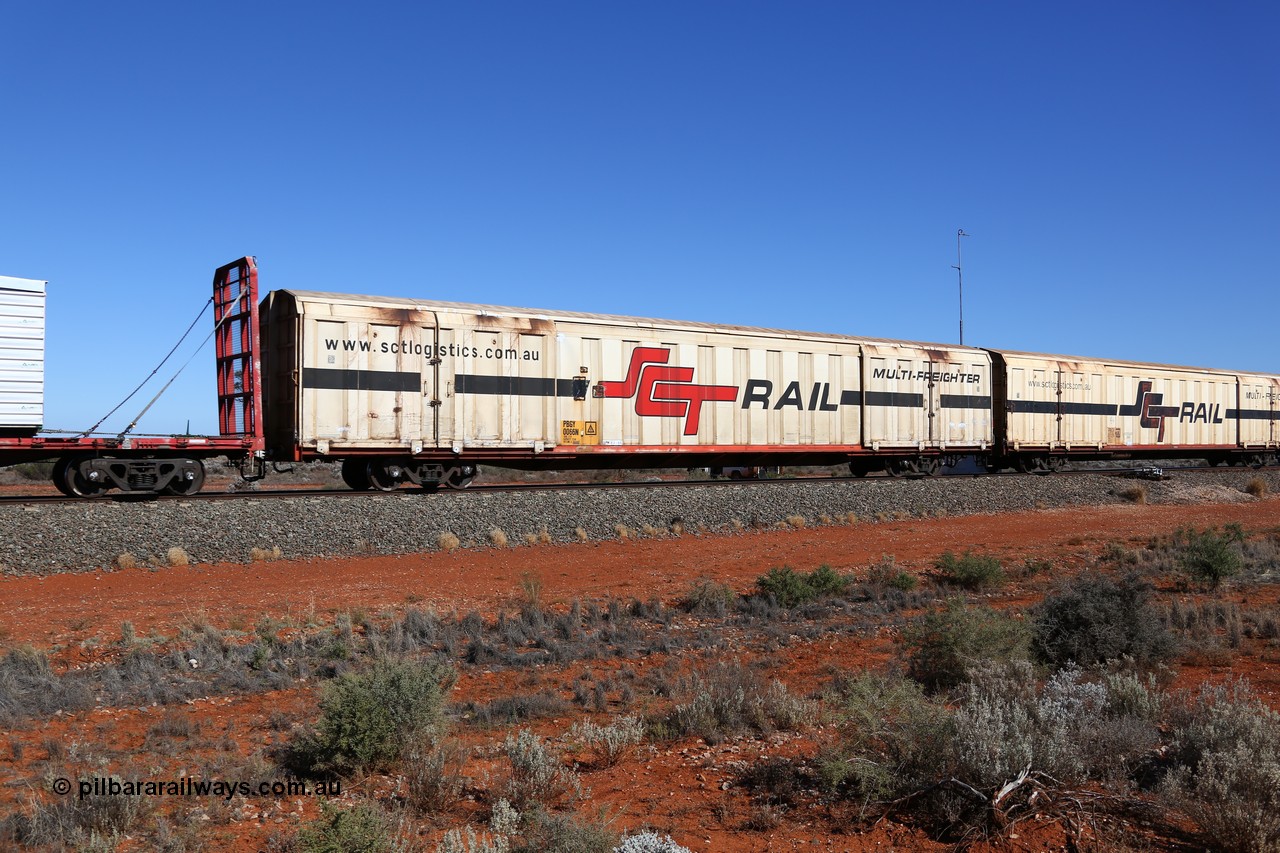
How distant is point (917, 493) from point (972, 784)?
1984 centimetres

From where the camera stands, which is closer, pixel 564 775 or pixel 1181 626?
pixel 564 775

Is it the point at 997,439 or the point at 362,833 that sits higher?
the point at 997,439

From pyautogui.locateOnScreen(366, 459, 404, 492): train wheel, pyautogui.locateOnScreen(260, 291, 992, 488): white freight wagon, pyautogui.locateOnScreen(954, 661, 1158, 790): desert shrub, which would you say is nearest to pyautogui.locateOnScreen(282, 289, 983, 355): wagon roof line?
pyautogui.locateOnScreen(260, 291, 992, 488): white freight wagon

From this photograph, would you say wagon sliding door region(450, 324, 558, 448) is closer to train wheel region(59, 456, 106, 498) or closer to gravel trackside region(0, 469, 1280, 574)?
gravel trackside region(0, 469, 1280, 574)

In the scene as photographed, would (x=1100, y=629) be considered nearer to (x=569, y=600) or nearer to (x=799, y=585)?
(x=799, y=585)

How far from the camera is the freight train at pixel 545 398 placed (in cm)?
1697

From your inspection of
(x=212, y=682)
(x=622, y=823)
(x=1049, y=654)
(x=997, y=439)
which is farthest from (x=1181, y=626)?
(x=997, y=439)

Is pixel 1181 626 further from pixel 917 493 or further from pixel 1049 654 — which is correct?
pixel 917 493

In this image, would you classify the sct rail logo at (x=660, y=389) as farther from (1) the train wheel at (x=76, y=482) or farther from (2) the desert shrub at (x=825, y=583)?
(1) the train wheel at (x=76, y=482)

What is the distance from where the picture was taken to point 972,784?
5.55m

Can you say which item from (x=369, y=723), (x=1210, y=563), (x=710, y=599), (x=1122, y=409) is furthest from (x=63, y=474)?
(x=1122, y=409)

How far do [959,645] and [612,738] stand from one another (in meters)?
3.82

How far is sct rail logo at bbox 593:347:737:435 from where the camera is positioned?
67.8ft

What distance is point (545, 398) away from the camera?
19.5m
